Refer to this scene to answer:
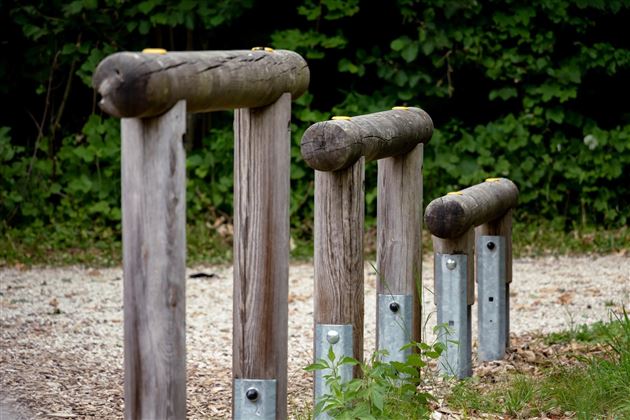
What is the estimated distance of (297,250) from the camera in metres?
8.62

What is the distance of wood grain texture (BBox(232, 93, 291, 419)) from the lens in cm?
321

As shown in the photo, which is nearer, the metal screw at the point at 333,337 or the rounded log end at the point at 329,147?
the rounded log end at the point at 329,147

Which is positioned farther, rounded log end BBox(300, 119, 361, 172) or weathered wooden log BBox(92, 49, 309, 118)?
rounded log end BBox(300, 119, 361, 172)

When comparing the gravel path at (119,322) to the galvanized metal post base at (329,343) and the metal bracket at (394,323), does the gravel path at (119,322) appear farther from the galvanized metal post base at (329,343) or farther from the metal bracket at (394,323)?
the galvanized metal post base at (329,343)

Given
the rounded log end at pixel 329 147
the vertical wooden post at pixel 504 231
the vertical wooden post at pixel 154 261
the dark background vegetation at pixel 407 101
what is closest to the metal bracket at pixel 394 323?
the rounded log end at pixel 329 147

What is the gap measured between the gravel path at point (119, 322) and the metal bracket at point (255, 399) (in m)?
0.85

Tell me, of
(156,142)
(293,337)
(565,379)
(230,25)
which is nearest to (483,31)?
(230,25)

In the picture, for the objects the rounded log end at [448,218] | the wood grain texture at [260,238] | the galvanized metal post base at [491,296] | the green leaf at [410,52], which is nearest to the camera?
the wood grain texture at [260,238]

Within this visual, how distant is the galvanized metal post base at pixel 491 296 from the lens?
4871 mm

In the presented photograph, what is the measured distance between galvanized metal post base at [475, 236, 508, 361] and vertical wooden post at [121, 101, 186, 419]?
2443 mm

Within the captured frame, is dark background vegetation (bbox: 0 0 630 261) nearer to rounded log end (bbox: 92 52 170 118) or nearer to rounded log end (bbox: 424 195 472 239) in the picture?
rounded log end (bbox: 424 195 472 239)

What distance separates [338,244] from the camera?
3.54 meters

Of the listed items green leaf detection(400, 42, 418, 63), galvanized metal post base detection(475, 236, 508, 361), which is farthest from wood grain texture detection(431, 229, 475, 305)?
green leaf detection(400, 42, 418, 63)

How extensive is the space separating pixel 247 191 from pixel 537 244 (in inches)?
225
